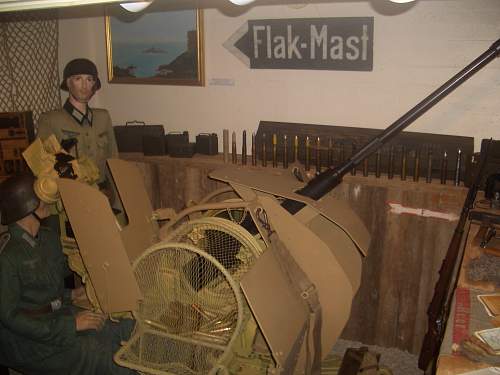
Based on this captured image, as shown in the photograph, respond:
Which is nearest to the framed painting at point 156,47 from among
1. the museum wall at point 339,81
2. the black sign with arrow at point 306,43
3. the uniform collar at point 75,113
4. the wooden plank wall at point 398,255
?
the museum wall at point 339,81

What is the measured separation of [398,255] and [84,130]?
286 cm

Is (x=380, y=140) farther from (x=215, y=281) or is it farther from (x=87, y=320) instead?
(x=87, y=320)

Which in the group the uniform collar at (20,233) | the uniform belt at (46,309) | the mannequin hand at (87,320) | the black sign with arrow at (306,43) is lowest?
the mannequin hand at (87,320)

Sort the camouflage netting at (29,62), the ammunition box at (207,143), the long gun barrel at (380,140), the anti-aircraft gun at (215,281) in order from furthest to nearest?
the ammunition box at (207,143) → the camouflage netting at (29,62) → the long gun barrel at (380,140) → the anti-aircraft gun at (215,281)

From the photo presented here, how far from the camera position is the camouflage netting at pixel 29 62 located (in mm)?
4367

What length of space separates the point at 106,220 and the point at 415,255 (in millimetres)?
2414

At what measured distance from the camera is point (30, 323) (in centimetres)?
254

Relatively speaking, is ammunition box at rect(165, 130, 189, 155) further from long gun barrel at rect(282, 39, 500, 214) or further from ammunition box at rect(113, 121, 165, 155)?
long gun barrel at rect(282, 39, 500, 214)

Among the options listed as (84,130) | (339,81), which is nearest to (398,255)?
(339,81)

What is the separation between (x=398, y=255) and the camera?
379cm

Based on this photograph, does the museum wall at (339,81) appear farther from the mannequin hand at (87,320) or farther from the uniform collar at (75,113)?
the mannequin hand at (87,320)

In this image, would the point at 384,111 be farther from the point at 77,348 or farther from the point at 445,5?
the point at 77,348

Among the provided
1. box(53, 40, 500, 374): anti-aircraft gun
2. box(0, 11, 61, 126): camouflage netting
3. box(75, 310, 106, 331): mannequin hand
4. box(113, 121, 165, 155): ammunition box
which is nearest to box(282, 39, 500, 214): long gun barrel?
box(53, 40, 500, 374): anti-aircraft gun

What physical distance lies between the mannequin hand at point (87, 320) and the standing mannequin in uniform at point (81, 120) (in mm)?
1677
